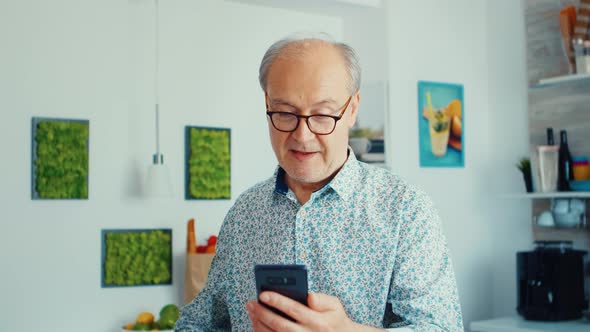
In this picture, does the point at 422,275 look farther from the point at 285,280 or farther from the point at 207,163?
the point at 207,163

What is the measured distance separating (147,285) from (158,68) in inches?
39.2

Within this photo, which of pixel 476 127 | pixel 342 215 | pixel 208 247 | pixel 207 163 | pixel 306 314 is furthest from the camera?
pixel 476 127

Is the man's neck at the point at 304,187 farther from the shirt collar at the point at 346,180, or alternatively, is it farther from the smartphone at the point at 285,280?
the smartphone at the point at 285,280

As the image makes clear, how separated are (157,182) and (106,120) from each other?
0.36 m

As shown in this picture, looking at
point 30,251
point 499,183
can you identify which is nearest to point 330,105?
point 30,251

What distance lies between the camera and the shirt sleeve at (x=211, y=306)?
161 centimetres

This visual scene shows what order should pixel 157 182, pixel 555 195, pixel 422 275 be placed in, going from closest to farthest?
pixel 422 275 < pixel 157 182 < pixel 555 195

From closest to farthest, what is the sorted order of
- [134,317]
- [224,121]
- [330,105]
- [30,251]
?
[330,105] < [30,251] < [134,317] < [224,121]

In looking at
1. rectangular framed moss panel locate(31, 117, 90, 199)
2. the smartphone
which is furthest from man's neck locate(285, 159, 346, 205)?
rectangular framed moss panel locate(31, 117, 90, 199)

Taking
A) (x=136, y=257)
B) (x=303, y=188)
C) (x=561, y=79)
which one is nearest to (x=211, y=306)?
(x=303, y=188)

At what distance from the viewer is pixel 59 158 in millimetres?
3289

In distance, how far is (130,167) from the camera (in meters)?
3.47

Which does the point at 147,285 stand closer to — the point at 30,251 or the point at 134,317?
the point at 134,317

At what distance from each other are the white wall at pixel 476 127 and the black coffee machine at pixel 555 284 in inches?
23.7
